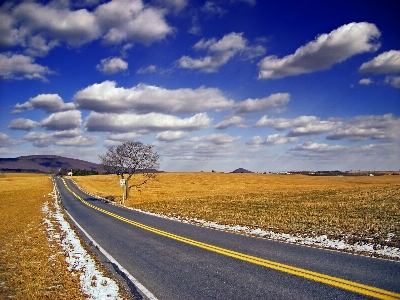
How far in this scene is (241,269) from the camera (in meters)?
8.04

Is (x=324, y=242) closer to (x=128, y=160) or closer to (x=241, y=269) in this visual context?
(x=241, y=269)

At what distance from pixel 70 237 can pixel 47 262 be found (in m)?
5.08

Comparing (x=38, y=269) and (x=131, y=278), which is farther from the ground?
(x=131, y=278)

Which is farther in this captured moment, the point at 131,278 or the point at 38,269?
the point at 38,269

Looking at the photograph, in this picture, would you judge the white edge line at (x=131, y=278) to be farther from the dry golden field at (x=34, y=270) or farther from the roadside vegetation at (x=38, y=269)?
the dry golden field at (x=34, y=270)

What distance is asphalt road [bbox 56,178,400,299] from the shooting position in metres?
6.38

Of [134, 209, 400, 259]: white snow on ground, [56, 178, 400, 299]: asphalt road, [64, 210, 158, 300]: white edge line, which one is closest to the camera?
[56, 178, 400, 299]: asphalt road

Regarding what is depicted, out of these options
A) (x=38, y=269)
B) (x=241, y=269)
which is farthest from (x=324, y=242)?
(x=38, y=269)

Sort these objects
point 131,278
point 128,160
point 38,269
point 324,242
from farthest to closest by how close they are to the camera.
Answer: point 128,160, point 324,242, point 38,269, point 131,278

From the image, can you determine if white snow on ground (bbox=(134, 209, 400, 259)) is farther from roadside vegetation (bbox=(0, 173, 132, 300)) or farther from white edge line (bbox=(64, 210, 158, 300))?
roadside vegetation (bbox=(0, 173, 132, 300))

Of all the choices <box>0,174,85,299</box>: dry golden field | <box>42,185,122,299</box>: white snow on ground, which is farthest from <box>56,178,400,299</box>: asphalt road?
<box>0,174,85,299</box>: dry golden field

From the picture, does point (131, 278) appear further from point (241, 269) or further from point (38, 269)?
point (38, 269)

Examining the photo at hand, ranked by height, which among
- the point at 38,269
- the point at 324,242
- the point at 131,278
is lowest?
the point at 38,269

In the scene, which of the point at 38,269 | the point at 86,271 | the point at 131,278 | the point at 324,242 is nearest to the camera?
the point at 131,278
